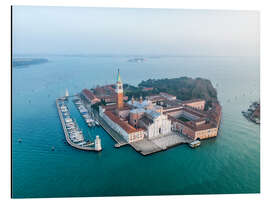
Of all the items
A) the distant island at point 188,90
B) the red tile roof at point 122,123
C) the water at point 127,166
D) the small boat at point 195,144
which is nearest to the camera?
the water at point 127,166

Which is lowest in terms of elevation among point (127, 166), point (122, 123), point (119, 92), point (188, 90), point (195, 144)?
point (127, 166)

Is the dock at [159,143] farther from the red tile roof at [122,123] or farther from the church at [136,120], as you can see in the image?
the red tile roof at [122,123]

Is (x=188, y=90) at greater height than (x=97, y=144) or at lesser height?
greater

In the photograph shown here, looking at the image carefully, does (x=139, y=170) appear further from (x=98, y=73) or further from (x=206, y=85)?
(x=98, y=73)

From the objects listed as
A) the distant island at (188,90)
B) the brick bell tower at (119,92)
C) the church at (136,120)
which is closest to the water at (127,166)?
the church at (136,120)

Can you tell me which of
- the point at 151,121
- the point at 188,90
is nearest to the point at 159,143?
the point at 151,121

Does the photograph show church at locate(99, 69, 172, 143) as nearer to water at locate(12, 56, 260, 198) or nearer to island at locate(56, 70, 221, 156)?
island at locate(56, 70, 221, 156)

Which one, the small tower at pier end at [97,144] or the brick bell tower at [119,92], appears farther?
the brick bell tower at [119,92]

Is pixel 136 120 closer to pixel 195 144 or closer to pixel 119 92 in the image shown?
pixel 119 92

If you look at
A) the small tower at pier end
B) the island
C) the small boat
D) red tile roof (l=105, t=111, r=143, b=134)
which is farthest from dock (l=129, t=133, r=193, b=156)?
the small tower at pier end

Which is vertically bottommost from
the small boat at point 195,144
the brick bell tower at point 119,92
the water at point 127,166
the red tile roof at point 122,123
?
the water at point 127,166

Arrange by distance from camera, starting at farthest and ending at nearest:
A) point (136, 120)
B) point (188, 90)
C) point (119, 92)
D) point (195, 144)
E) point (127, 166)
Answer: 1. point (188, 90)
2. point (119, 92)
3. point (136, 120)
4. point (195, 144)
5. point (127, 166)

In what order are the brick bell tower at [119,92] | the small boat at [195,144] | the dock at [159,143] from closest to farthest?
1. the dock at [159,143]
2. the small boat at [195,144]
3. the brick bell tower at [119,92]
